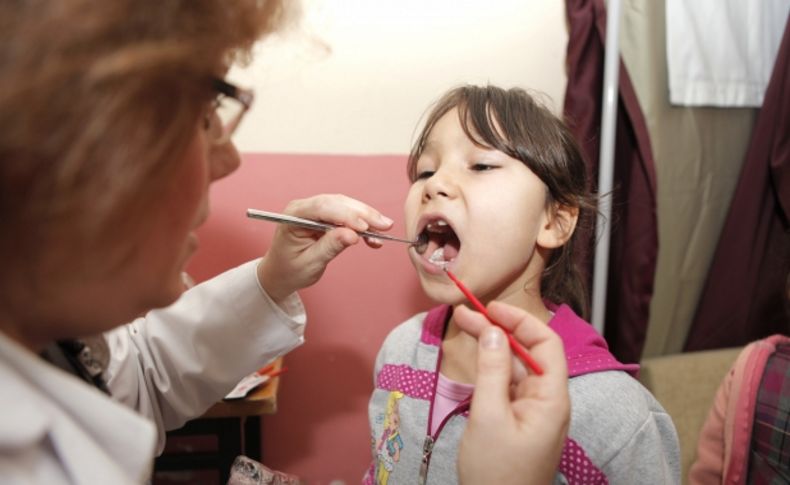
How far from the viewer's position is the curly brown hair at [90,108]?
0.36 metres

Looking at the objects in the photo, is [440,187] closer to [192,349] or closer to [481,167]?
[481,167]

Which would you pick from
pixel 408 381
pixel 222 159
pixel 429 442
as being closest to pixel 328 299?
pixel 408 381

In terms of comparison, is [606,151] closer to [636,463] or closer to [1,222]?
[636,463]

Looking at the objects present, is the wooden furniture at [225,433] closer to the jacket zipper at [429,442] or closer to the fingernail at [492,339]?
the jacket zipper at [429,442]

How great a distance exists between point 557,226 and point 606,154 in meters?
0.50

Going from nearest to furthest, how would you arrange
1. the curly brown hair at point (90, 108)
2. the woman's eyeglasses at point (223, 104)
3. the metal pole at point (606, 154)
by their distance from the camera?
the curly brown hair at point (90, 108) → the woman's eyeglasses at point (223, 104) → the metal pole at point (606, 154)

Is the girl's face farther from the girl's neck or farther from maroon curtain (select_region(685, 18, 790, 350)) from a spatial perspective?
maroon curtain (select_region(685, 18, 790, 350))

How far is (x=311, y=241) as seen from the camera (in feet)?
3.09

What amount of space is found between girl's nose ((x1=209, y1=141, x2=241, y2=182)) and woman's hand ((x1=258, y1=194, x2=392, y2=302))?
30 centimetres

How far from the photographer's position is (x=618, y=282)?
1546mm

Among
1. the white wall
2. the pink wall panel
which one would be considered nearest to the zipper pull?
the pink wall panel

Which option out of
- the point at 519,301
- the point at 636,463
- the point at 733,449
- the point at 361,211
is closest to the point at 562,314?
the point at 519,301

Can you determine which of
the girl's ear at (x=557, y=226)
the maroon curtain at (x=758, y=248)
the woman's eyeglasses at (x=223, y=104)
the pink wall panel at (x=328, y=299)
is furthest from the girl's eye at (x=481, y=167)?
the maroon curtain at (x=758, y=248)

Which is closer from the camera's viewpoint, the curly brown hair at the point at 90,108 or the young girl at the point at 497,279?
the curly brown hair at the point at 90,108
